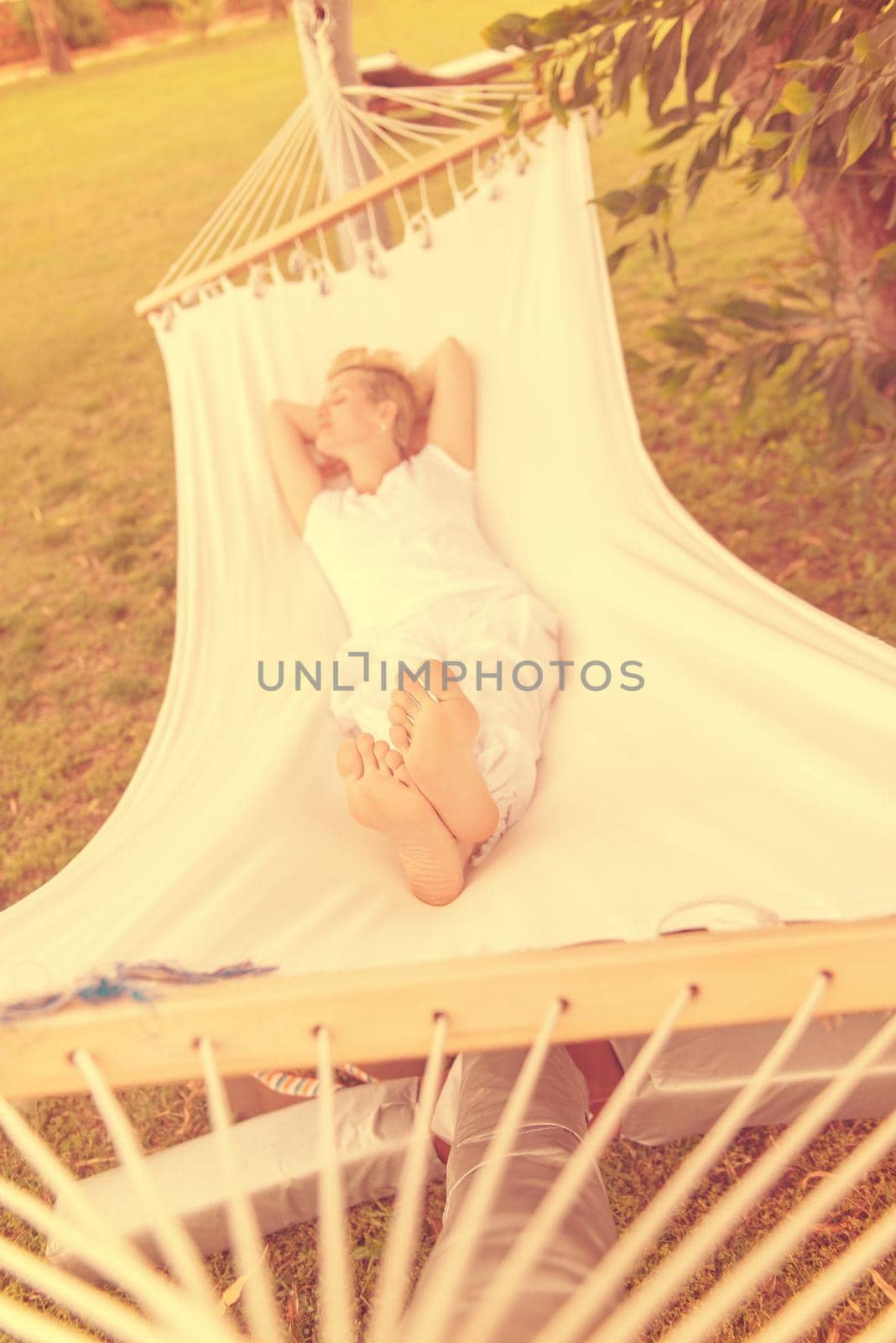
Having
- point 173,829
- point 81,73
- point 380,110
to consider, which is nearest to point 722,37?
point 173,829

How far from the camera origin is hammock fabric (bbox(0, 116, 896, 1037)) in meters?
1.00

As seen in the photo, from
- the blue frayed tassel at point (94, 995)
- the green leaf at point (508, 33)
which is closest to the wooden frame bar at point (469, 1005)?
the blue frayed tassel at point (94, 995)

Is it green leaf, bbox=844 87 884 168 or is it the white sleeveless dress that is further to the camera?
the white sleeveless dress

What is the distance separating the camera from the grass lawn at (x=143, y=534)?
1.26m

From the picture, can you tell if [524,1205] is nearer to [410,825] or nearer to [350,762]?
[410,825]

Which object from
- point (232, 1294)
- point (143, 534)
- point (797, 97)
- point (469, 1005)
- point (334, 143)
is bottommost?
point (232, 1294)

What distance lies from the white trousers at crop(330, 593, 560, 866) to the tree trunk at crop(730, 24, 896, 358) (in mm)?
885

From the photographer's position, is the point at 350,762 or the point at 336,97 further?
the point at 336,97

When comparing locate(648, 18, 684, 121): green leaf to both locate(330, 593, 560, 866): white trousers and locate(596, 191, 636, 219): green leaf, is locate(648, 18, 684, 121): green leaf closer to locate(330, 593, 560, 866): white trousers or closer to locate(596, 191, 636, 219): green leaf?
locate(596, 191, 636, 219): green leaf

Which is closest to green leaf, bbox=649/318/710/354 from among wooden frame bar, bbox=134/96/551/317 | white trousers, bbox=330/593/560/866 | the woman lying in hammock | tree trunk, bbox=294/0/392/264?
the woman lying in hammock

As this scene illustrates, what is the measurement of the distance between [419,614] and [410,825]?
55 centimetres

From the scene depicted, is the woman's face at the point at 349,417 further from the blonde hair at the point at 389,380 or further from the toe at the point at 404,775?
the toe at the point at 404,775

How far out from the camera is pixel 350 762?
1.22 metres

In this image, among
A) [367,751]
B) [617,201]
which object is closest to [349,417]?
[617,201]
